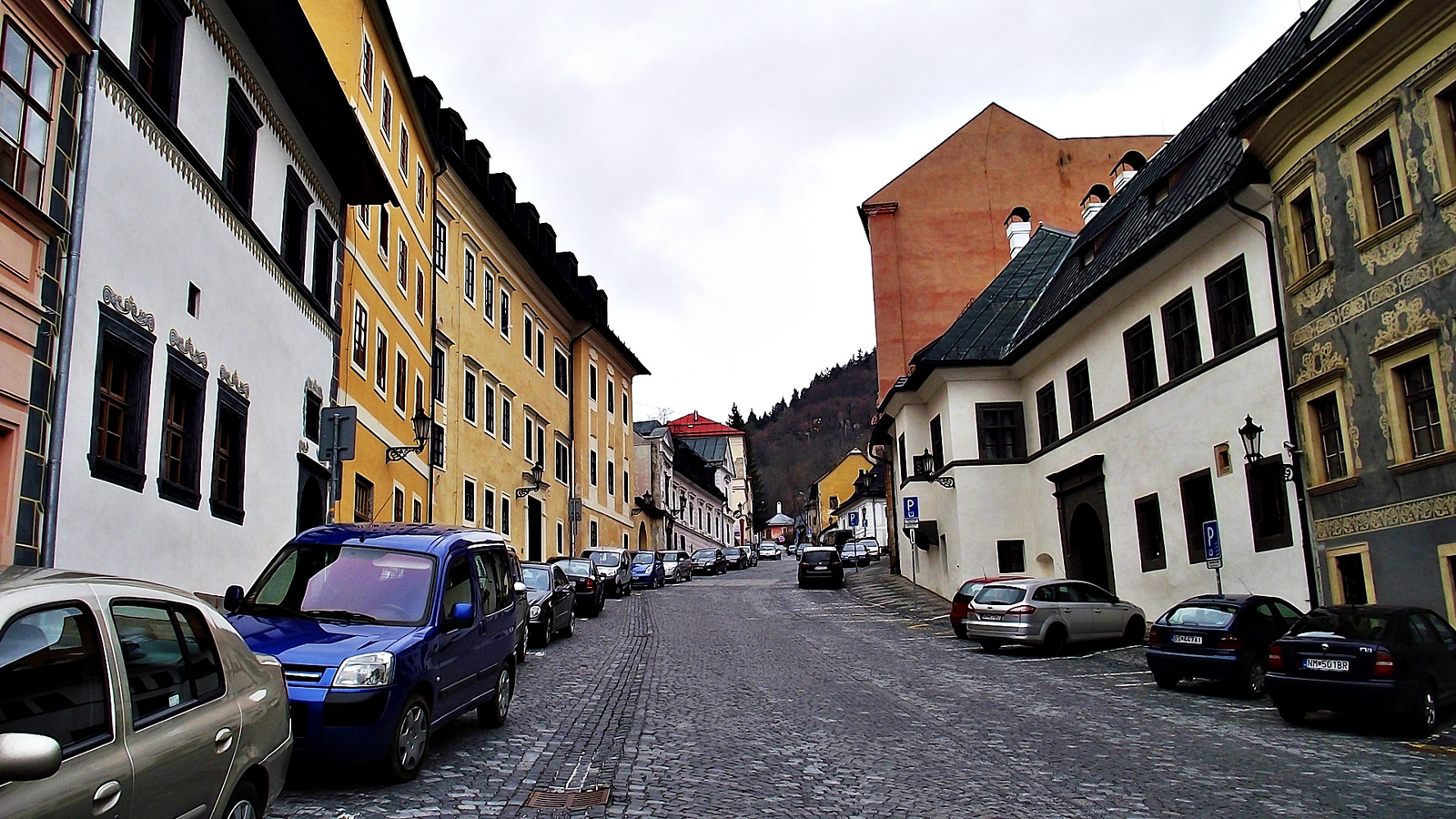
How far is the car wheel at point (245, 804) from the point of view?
202 inches

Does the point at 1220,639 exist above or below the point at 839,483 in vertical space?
below

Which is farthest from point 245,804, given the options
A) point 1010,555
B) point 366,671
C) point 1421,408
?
point 1010,555

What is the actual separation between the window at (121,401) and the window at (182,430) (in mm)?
716

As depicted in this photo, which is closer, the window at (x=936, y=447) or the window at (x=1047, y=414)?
the window at (x=1047, y=414)

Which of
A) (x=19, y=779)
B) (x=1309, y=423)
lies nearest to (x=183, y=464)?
(x=19, y=779)

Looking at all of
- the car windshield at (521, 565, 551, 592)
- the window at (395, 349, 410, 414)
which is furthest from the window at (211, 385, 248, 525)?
the window at (395, 349, 410, 414)

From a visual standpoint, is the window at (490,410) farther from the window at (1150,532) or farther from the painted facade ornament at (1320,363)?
the painted facade ornament at (1320,363)

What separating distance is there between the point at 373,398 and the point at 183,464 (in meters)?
9.38

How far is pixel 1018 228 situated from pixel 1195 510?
21.9 meters

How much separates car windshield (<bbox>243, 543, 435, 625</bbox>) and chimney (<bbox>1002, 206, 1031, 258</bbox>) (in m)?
35.2

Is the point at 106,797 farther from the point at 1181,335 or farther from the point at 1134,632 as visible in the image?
the point at 1181,335

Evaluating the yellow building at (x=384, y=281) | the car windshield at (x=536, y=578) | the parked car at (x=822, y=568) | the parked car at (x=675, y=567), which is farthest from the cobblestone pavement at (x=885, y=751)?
the parked car at (x=675, y=567)

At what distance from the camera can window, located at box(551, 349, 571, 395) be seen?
4412 centimetres

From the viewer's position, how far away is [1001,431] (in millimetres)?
32156
